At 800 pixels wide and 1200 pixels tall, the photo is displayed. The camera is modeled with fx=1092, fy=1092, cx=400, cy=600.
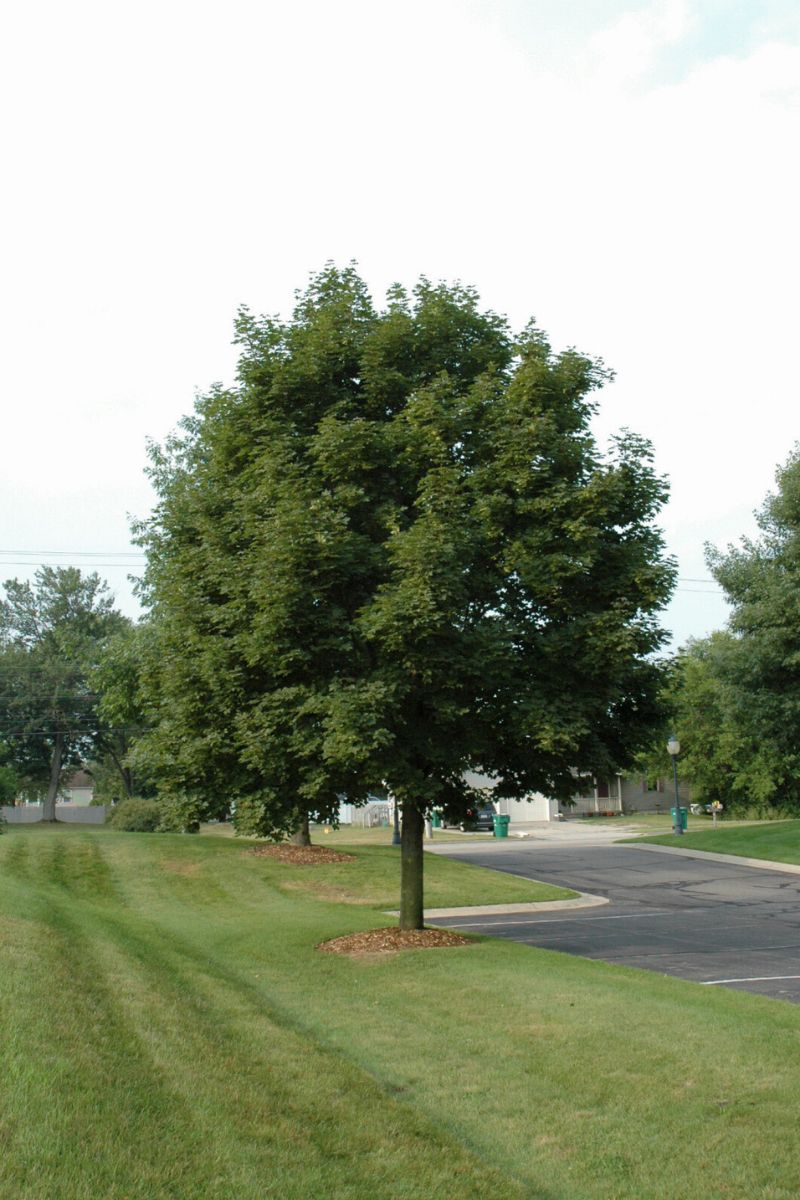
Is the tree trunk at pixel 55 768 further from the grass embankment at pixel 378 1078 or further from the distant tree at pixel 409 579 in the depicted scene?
the grass embankment at pixel 378 1078

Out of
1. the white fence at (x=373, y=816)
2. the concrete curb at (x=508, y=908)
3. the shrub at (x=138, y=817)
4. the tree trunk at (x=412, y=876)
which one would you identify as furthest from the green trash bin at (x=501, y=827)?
the tree trunk at (x=412, y=876)

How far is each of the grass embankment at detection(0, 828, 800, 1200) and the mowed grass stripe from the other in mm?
19

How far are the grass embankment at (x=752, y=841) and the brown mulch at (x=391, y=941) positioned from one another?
18.4 meters

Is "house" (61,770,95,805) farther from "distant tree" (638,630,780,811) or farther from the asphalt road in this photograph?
the asphalt road

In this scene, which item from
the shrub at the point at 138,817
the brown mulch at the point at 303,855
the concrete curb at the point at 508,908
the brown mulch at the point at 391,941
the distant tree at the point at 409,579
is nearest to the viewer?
the distant tree at the point at 409,579

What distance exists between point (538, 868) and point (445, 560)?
67.4 ft

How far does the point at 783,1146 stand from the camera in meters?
6.45

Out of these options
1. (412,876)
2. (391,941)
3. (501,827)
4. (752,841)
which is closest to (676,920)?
(412,876)

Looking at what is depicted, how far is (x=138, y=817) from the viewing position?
140ft

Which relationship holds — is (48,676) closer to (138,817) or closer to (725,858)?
(138,817)

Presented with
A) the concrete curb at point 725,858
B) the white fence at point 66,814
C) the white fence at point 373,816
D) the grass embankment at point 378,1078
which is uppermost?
the grass embankment at point 378,1078

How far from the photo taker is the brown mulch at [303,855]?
28453 millimetres

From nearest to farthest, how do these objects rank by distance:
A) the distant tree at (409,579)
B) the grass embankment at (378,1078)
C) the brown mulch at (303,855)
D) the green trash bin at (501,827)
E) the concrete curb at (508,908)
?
the grass embankment at (378,1078)
the distant tree at (409,579)
the concrete curb at (508,908)
the brown mulch at (303,855)
the green trash bin at (501,827)

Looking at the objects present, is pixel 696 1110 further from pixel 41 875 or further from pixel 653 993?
pixel 41 875
